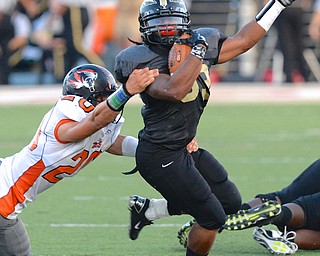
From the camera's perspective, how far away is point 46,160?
5.61m

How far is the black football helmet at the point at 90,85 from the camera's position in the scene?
582cm

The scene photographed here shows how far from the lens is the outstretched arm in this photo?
19.3ft

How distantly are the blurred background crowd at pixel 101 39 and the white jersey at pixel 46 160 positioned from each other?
44.3 ft

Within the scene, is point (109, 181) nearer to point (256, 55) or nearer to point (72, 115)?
point (72, 115)

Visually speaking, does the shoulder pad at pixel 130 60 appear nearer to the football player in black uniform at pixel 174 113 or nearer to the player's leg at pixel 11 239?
the football player in black uniform at pixel 174 113

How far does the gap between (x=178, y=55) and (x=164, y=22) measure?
23 cm

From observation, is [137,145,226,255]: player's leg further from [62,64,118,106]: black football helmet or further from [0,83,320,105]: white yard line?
[0,83,320,105]: white yard line

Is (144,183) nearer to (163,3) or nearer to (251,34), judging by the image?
(251,34)

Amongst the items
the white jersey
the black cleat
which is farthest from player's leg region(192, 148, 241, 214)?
the white jersey

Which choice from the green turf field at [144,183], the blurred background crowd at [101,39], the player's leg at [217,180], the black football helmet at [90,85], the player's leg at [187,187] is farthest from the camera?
the blurred background crowd at [101,39]

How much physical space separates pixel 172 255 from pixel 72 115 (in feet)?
4.33

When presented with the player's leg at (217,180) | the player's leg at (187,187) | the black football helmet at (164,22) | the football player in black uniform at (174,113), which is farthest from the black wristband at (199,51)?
the player's leg at (217,180)

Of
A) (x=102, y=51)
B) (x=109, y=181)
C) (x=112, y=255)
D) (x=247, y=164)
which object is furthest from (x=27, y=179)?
(x=102, y=51)

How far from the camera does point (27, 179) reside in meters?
5.64
